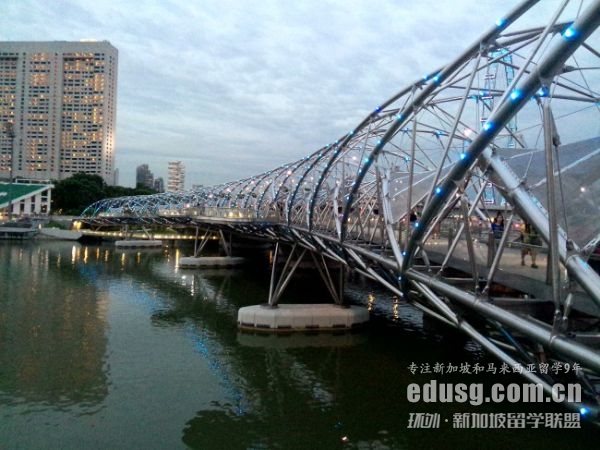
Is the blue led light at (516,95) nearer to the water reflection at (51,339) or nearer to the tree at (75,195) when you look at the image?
the water reflection at (51,339)

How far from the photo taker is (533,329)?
8.91 metres

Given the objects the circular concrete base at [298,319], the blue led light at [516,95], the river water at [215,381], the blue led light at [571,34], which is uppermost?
the blue led light at [571,34]

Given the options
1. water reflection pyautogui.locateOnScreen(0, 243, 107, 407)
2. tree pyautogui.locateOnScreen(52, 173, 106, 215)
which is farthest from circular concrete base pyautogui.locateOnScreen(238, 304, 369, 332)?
tree pyautogui.locateOnScreen(52, 173, 106, 215)

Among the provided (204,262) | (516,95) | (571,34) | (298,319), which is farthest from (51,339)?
(204,262)

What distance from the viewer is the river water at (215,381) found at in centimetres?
1767

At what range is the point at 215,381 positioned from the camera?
23.1 metres

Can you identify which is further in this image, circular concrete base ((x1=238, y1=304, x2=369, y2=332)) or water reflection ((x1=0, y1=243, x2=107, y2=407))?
circular concrete base ((x1=238, y1=304, x2=369, y2=332))

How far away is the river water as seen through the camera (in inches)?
696

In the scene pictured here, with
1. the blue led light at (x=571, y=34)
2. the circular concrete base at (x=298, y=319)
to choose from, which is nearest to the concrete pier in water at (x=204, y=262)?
the circular concrete base at (x=298, y=319)

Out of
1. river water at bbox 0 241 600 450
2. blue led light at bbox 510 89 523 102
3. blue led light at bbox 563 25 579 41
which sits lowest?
river water at bbox 0 241 600 450

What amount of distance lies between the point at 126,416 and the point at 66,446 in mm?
2641

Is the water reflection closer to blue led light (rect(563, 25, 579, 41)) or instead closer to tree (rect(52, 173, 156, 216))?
blue led light (rect(563, 25, 579, 41))

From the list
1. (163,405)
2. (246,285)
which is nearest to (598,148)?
(163,405)

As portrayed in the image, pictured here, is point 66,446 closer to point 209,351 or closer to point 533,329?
point 209,351
